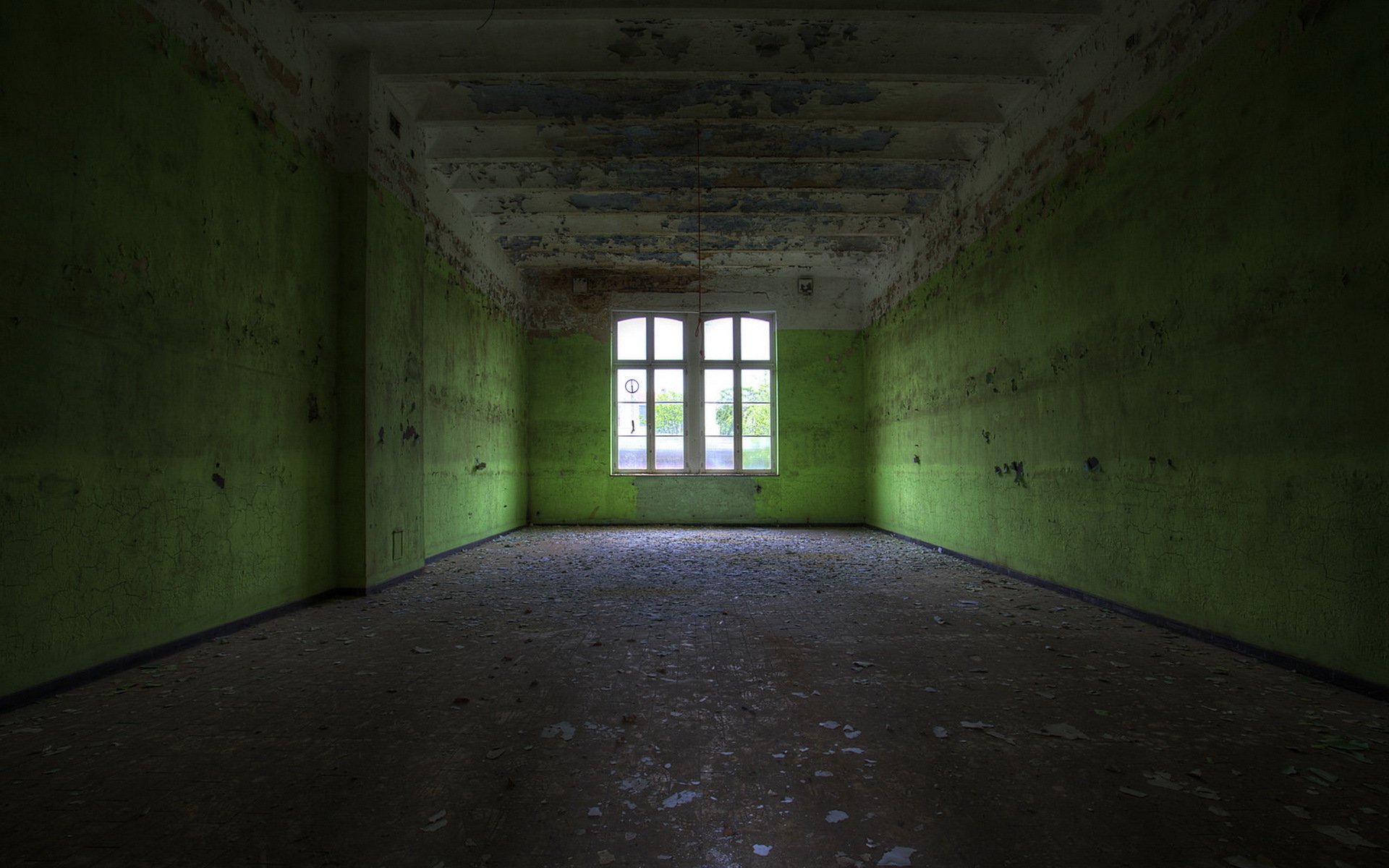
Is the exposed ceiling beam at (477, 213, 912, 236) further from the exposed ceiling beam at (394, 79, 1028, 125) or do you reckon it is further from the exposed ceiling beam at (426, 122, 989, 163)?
the exposed ceiling beam at (394, 79, 1028, 125)

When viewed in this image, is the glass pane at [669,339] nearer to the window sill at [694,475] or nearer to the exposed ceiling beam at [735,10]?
the window sill at [694,475]

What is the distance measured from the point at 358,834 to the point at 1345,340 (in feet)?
11.6

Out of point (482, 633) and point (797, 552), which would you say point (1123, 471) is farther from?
point (482, 633)

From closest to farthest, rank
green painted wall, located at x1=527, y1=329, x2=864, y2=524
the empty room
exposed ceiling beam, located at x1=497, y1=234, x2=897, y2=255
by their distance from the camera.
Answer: the empty room, exposed ceiling beam, located at x1=497, y1=234, x2=897, y2=255, green painted wall, located at x1=527, y1=329, x2=864, y2=524

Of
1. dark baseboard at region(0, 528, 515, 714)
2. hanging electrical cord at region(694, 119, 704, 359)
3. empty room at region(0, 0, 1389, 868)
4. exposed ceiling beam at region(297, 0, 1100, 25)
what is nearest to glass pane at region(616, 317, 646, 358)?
hanging electrical cord at region(694, 119, 704, 359)

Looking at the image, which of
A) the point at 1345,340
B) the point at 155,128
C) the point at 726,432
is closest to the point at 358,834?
the point at 155,128

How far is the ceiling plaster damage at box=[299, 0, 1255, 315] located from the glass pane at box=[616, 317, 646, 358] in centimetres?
223

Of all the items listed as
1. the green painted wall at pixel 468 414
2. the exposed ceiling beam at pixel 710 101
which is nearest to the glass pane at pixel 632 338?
the green painted wall at pixel 468 414

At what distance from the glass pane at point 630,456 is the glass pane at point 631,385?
1.96ft

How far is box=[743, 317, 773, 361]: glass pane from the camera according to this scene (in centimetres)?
899

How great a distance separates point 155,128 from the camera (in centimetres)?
274

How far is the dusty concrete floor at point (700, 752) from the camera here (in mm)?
1373

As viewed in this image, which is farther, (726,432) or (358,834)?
(726,432)

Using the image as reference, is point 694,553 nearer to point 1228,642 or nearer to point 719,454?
point 719,454
